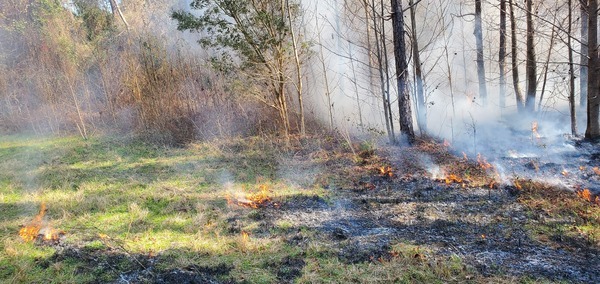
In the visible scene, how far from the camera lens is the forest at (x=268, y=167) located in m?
3.91

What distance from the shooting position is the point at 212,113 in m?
9.76

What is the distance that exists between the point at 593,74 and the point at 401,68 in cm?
354

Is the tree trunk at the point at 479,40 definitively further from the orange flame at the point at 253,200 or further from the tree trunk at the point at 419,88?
the orange flame at the point at 253,200

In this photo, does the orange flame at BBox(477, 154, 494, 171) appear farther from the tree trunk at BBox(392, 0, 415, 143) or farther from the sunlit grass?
the sunlit grass

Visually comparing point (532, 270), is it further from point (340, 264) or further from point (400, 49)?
point (400, 49)

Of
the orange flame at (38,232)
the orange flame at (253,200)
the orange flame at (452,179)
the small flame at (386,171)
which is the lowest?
the orange flame at (452,179)

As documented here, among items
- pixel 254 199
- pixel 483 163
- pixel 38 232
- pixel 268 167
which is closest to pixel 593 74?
pixel 483 163

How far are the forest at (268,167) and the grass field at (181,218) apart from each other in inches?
1.2

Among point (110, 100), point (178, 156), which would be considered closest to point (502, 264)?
point (178, 156)

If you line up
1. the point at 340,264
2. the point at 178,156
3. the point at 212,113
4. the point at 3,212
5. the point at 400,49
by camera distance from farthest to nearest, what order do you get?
the point at 212,113 < the point at 178,156 < the point at 400,49 < the point at 3,212 < the point at 340,264

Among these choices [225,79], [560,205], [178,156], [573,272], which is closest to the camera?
[573,272]

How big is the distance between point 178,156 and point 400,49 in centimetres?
548

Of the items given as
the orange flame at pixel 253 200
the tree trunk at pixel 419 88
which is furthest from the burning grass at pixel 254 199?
the tree trunk at pixel 419 88

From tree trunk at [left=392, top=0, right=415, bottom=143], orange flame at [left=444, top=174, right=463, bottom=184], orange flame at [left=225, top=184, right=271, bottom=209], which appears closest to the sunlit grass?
orange flame at [left=225, top=184, right=271, bottom=209]
